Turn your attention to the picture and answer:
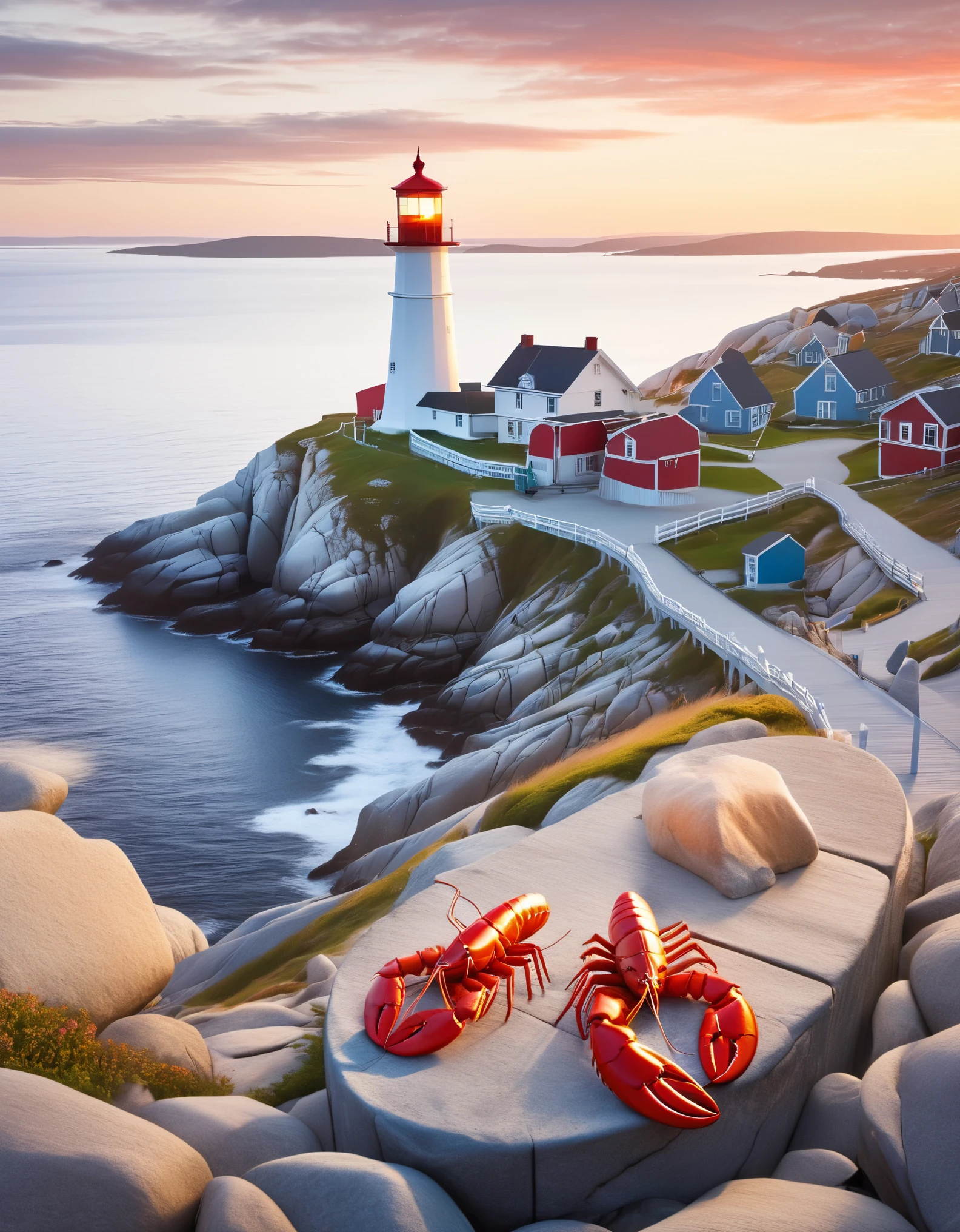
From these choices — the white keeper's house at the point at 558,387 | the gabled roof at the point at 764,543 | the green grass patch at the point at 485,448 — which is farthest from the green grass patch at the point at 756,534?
the green grass patch at the point at 485,448

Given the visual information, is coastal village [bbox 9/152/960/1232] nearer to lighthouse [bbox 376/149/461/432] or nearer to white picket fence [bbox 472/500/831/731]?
white picket fence [bbox 472/500/831/731]

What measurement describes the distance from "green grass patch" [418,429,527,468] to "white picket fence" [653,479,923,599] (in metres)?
A: 13.8

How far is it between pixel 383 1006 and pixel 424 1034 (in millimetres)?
526

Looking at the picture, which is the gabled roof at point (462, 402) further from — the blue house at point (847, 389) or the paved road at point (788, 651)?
the blue house at point (847, 389)

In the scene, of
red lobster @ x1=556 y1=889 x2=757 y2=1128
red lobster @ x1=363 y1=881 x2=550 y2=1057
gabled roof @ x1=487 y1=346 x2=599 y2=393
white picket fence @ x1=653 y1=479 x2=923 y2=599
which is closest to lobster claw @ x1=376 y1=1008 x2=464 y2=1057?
red lobster @ x1=363 y1=881 x2=550 y2=1057

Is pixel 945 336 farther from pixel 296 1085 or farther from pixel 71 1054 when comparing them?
pixel 71 1054

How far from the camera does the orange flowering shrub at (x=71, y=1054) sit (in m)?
10.9

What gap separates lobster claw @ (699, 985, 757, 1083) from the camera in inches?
393

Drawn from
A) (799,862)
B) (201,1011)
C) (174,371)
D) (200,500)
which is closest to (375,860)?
(201,1011)

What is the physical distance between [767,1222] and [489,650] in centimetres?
3202

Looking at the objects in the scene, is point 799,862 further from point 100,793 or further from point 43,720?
point 43,720

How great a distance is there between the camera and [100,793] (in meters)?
36.2

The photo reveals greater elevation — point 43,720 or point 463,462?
point 463,462

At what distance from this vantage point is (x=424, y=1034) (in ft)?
34.4
